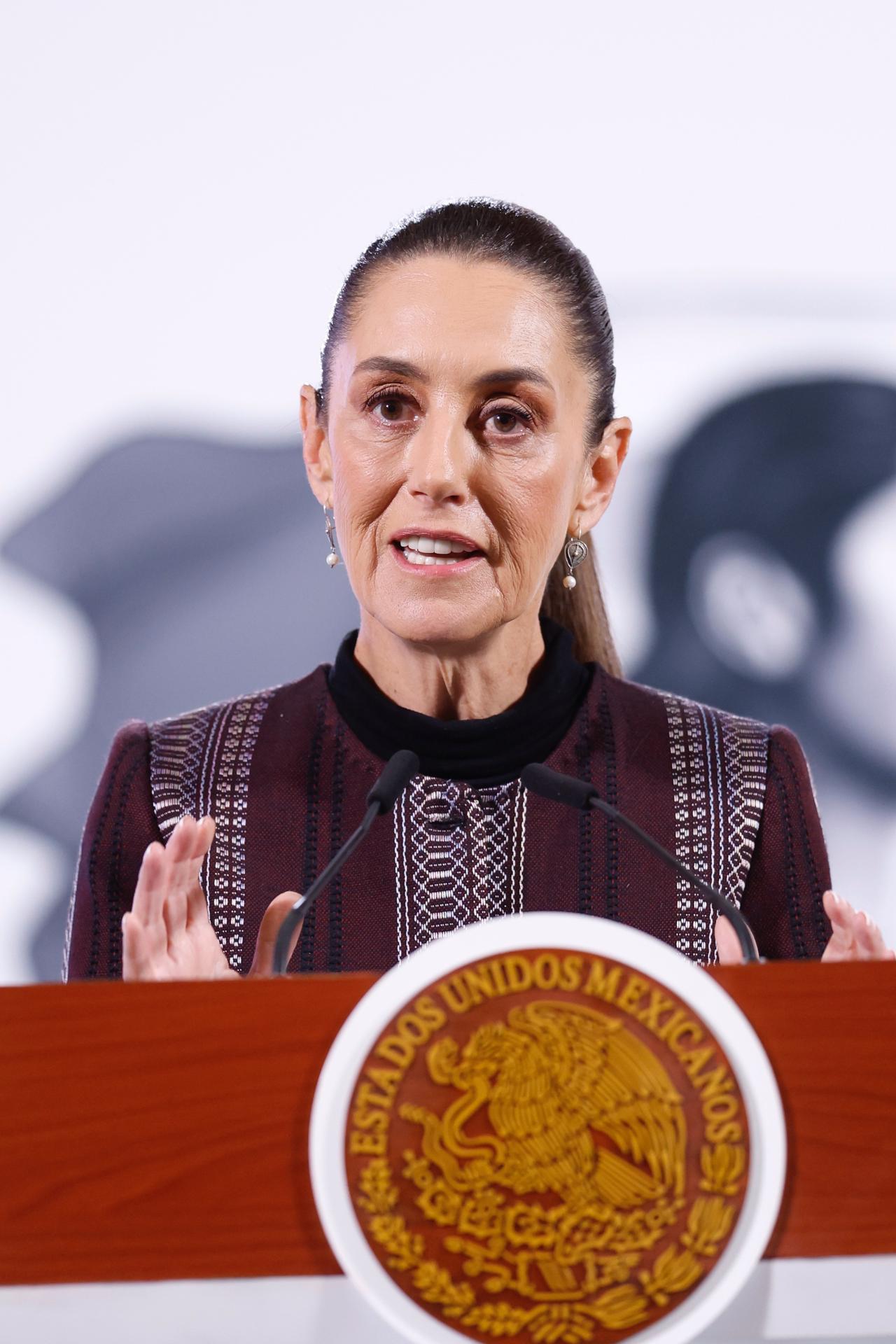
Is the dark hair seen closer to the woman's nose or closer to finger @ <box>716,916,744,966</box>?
the woman's nose

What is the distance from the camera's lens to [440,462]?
57.1 inches

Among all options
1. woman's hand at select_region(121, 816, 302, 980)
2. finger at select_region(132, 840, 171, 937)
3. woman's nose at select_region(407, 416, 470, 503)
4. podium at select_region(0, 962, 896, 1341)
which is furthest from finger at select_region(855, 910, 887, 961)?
woman's nose at select_region(407, 416, 470, 503)

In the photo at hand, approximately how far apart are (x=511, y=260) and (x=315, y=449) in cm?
33

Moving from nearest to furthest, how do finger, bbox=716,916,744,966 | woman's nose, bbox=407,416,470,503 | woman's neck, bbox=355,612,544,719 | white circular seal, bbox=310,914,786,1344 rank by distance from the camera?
1. white circular seal, bbox=310,914,786,1344
2. finger, bbox=716,916,744,966
3. woman's nose, bbox=407,416,470,503
4. woman's neck, bbox=355,612,544,719

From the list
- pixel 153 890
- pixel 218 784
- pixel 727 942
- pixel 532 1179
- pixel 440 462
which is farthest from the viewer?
pixel 218 784

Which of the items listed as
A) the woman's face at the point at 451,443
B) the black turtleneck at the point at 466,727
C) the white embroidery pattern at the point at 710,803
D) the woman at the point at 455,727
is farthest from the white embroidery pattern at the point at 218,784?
the white embroidery pattern at the point at 710,803

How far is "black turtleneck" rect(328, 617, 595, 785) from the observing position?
155cm

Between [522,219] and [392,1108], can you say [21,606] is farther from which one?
[392,1108]

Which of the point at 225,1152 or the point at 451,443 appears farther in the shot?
the point at 451,443

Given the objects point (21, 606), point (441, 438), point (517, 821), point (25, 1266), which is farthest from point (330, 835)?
point (25, 1266)

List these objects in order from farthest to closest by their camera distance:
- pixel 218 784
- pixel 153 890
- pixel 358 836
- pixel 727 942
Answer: pixel 218 784, pixel 727 942, pixel 153 890, pixel 358 836

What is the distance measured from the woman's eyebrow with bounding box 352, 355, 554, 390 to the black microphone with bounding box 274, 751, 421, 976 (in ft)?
1.76

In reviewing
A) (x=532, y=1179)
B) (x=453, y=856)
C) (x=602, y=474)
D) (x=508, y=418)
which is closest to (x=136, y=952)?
(x=532, y=1179)

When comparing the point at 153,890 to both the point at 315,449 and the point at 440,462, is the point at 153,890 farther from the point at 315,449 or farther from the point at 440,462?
the point at 315,449
